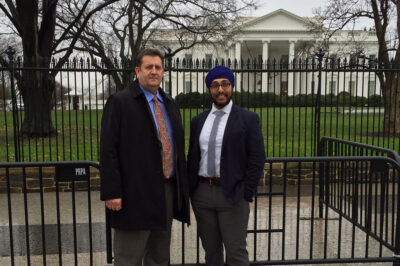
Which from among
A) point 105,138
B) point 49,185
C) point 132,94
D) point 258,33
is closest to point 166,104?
point 132,94

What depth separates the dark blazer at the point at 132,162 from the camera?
247cm

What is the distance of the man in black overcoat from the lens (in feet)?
8.17

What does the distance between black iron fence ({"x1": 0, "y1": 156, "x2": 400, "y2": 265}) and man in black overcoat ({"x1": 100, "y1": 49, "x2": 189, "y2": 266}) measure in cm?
65

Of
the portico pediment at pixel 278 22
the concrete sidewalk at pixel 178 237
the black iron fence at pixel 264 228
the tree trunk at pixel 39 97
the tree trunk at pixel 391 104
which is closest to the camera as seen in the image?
the black iron fence at pixel 264 228

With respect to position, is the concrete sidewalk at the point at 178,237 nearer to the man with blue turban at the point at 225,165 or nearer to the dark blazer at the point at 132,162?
the man with blue turban at the point at 225,165

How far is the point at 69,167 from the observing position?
3.13 m

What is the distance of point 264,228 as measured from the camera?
4887 mm

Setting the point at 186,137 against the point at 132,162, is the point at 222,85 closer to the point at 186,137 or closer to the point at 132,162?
the point at 132,162

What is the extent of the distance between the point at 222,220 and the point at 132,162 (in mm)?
829

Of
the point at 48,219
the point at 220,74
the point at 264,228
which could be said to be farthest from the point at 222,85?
the point at 48,219

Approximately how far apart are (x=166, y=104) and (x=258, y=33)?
53.6m

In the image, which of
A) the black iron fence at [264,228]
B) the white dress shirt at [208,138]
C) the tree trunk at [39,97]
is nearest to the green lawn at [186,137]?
the tree trunk at [39,97]

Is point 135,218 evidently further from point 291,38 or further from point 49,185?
point 291,38

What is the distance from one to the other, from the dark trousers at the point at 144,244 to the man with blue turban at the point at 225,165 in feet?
0.79
